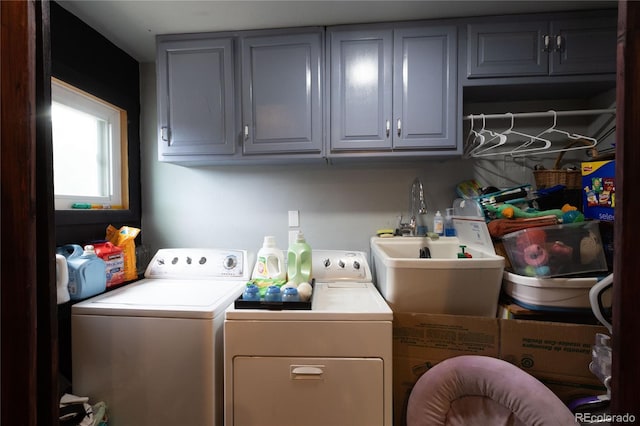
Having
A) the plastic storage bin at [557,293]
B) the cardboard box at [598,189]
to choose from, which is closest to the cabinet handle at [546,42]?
the cardboard box at [598,189]

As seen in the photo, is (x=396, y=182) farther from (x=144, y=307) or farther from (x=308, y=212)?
(x=144, y=307)

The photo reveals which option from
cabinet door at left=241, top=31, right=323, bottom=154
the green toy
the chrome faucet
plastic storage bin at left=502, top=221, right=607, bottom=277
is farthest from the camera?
the chrome faucet

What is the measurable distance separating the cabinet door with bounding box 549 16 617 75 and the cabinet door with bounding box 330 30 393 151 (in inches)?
34.1

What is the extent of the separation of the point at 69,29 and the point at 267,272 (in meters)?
1.67

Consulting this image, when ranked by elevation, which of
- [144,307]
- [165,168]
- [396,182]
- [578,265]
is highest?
[165,168]

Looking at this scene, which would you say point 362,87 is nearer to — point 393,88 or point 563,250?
point 393,88

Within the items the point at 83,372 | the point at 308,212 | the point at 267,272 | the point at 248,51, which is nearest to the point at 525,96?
the point at 308,212

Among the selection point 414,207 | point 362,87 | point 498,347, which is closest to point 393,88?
point 362,87

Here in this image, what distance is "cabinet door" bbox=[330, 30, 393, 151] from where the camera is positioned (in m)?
1.45

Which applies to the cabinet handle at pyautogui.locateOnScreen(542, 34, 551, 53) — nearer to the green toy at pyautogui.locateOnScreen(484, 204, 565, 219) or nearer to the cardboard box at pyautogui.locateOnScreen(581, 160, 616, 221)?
the cardboard box at pyautogui.locateOnScreen(581, 160, 616, 221)

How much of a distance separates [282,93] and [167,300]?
1222 millimetres

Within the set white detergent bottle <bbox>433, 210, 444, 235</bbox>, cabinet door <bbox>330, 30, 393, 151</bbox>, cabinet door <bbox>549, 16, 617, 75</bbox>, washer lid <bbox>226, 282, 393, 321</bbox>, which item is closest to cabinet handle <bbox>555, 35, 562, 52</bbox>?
cabinet door <bbox>549, 16, 617, 75</bbox>

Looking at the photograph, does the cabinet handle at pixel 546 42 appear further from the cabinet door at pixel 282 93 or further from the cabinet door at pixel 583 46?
the cabinet door at pixel 282 93

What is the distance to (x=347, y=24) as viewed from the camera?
1466 millimetres
